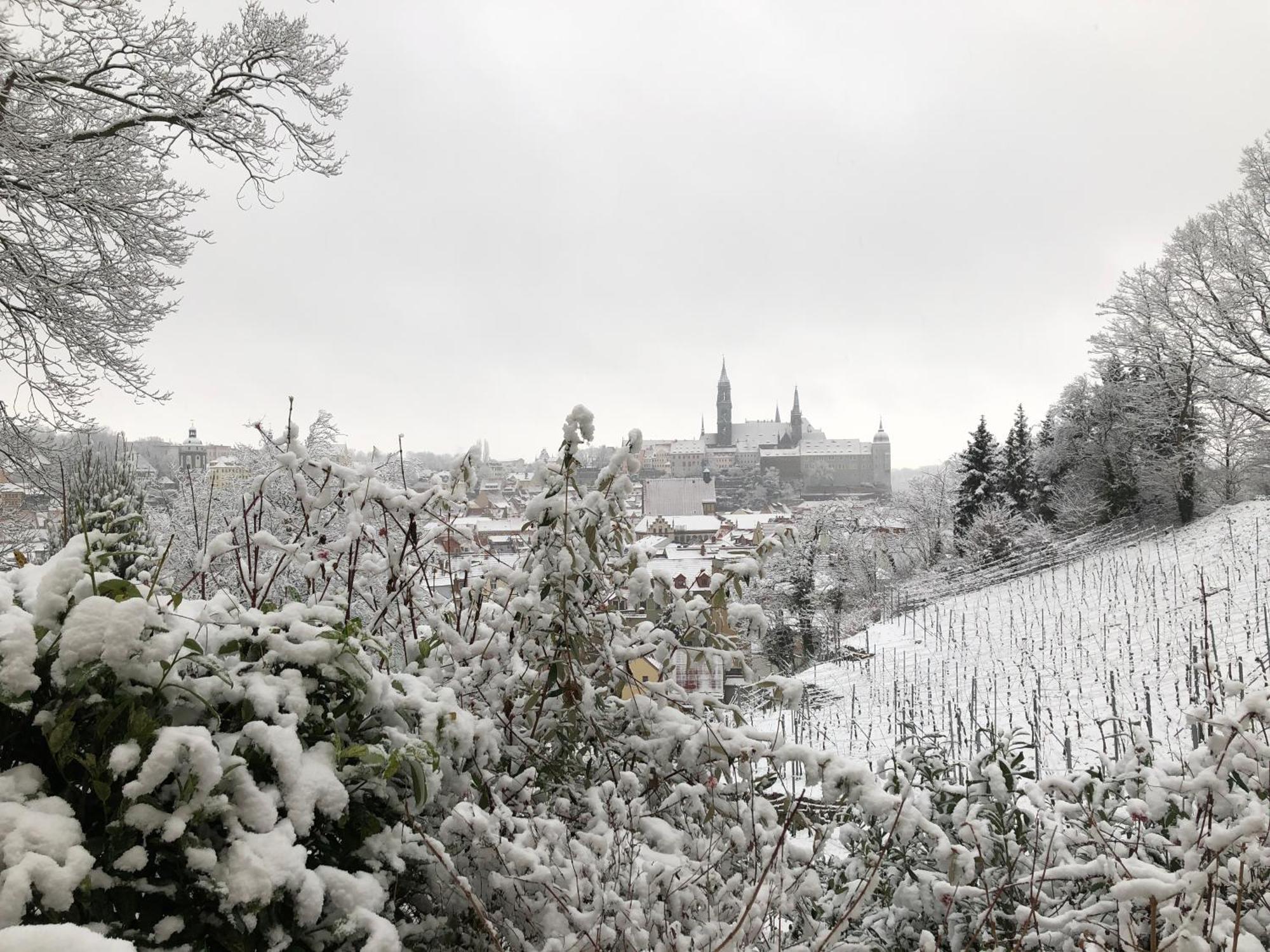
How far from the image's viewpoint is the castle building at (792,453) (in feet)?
277

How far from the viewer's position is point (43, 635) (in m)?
1.05

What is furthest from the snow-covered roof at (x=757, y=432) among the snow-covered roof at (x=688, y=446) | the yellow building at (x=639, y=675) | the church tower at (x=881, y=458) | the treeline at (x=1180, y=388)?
the yellow building at (x=639, y=675)

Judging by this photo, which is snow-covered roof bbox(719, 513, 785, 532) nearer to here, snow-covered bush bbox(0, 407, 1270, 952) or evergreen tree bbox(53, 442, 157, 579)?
evergreen tree bbox(53, 442, 157, 579)

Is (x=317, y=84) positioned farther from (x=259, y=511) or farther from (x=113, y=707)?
(x=113, y=707)

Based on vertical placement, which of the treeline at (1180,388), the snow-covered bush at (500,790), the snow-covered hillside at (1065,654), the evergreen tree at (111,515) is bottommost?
the snow-covered hillside at (1065,654)

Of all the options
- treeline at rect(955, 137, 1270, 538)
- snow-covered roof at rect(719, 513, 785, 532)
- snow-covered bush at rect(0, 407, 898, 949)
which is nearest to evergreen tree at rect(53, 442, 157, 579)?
snow-covered bush at rect(0, 407, 898, 949)

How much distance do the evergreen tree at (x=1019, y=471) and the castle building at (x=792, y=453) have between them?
53339mm

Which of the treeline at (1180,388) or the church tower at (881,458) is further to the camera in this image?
the church tower at (881,458)

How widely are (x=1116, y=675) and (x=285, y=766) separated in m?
8.00

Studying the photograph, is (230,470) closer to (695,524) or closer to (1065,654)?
(1065,654)

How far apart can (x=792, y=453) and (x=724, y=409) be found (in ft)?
42.3

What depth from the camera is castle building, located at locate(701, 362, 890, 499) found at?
277 feet

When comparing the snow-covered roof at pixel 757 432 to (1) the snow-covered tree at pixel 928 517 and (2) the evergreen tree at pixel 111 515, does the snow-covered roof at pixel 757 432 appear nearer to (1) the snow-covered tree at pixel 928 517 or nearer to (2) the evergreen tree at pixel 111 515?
(1) the snow-covered tree at pixel 928 517

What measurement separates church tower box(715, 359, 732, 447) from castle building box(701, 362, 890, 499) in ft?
0.28
